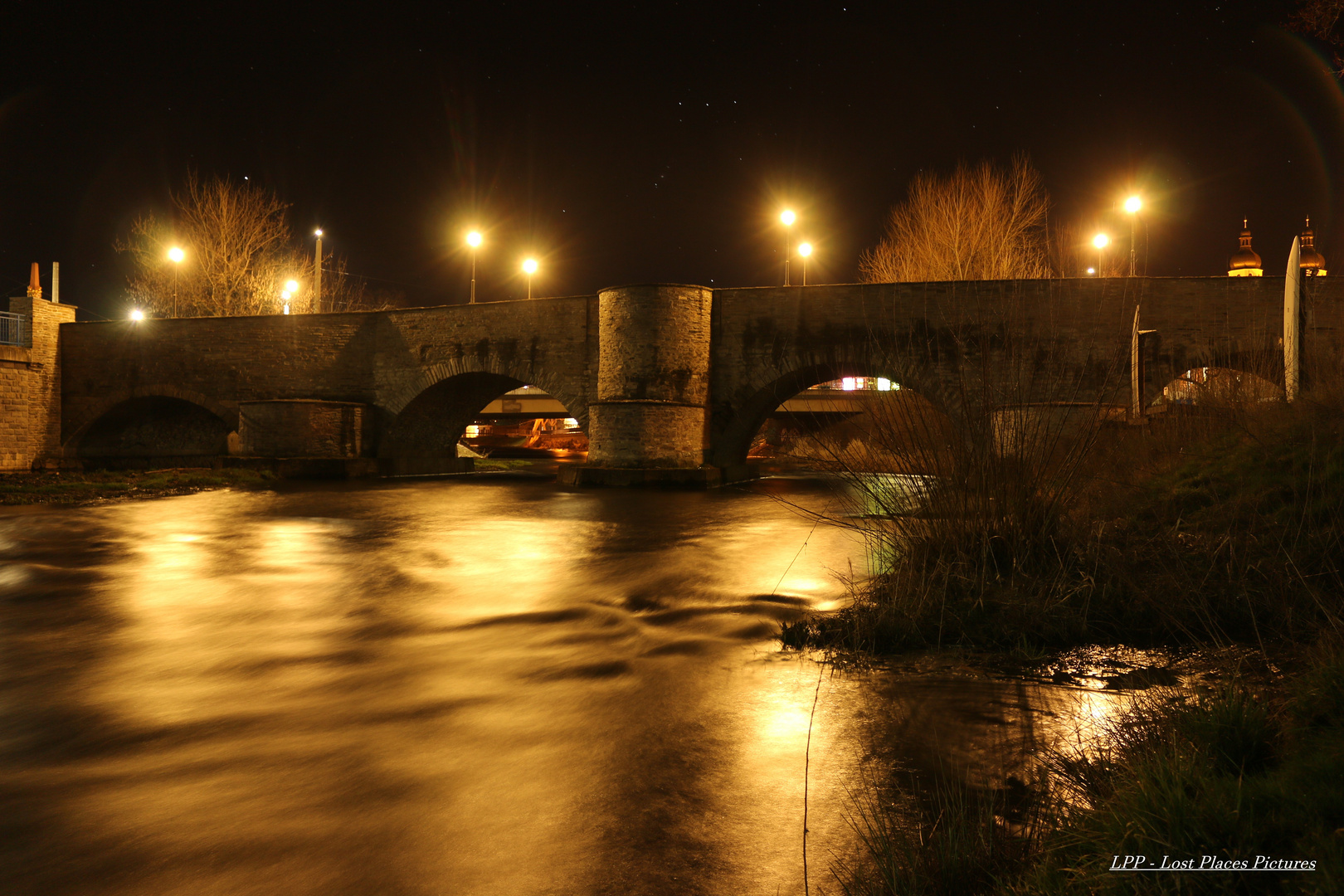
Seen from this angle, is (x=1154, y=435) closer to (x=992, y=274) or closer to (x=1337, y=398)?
(x=1337, y=398)

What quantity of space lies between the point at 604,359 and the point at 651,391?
161 cm

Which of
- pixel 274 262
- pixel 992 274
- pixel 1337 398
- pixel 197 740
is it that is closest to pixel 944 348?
pixel 992 274

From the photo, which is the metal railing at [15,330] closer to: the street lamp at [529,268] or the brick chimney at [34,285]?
the brick chimney at [34,285]

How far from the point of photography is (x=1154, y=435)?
8453 mm

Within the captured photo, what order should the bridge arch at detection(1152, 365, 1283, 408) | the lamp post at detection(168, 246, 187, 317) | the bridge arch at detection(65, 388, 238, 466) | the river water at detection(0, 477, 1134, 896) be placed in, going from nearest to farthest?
1. the river water at detection(0, 477, 1134, 896)
2. the bridge arch at detection(1152, 365, 1283, 408)
3. the bridge arch at detection(65, 388, 238, 466)
4. the lamp post at detection(168, 246, 187, 317)

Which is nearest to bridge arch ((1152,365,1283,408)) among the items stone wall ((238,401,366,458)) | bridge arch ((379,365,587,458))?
bridge arch ((379,365,587,458))

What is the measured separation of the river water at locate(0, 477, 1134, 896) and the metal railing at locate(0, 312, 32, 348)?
916 inches

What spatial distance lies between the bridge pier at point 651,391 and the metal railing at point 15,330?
736 inches

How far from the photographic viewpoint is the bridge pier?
20.3 m

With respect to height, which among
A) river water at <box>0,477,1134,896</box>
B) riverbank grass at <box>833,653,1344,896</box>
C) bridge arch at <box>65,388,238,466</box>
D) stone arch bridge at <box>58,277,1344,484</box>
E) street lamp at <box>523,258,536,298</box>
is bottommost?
river water at <box>0,477,1134,896</box>

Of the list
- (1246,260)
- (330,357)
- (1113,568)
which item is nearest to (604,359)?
(330,357)

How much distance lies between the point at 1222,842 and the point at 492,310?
23.1 m

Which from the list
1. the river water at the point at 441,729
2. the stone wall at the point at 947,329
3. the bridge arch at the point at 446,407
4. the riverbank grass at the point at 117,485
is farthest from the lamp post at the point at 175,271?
the river water at the point at 441,729

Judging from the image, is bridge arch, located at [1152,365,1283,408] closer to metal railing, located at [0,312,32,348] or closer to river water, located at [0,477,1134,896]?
river water, located at [0,477,1134,896]
